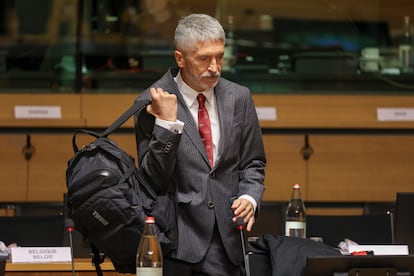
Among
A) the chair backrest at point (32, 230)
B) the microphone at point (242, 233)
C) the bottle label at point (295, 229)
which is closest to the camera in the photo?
the microphone at point (242, 233)

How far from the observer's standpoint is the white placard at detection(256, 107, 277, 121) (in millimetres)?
8469

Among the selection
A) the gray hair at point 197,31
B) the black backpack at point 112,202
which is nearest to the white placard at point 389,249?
the black backpack at point 112,202

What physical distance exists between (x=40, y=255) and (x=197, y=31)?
5.54 ft

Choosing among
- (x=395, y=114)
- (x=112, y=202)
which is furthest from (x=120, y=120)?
(x=395, y=114)

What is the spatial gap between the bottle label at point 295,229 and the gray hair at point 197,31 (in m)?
1.60

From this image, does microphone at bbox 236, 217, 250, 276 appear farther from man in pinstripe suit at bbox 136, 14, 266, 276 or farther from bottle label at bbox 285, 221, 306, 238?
bottle label at bbox 285, 221, 306, 238

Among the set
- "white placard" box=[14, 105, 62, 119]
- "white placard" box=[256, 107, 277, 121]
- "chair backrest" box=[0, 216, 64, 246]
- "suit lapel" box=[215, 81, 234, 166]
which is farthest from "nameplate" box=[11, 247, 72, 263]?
"white placard" box=[256, 107, 277, 121]

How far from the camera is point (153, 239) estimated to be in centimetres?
373

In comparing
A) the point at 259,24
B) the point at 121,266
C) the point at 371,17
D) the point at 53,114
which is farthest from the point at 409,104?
the point at 121,266

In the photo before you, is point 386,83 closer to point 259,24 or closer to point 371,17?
point 371,17

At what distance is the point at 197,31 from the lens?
4.13 m

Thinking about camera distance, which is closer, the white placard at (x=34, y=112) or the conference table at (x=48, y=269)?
the conference table at (x=48, y=269)

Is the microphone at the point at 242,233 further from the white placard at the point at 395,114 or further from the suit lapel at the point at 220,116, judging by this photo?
the white placard at the point at 395,114

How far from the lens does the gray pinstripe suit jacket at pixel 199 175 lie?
4039 millimetres
